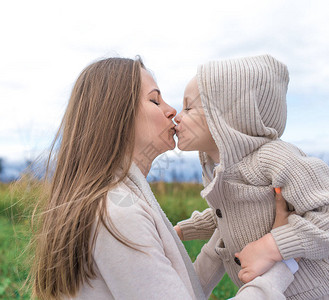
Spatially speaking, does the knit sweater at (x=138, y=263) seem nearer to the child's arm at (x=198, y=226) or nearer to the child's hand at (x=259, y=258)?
the child's hand at (x=259, y=258)

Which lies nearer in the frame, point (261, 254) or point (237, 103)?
point (261, 254)

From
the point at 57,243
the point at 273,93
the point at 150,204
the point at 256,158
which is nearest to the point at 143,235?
the point at 150,204

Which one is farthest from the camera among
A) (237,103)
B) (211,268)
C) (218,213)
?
(211,268)

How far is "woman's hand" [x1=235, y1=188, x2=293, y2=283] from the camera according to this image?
6.08 feet

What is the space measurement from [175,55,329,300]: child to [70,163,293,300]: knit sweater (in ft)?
0.78

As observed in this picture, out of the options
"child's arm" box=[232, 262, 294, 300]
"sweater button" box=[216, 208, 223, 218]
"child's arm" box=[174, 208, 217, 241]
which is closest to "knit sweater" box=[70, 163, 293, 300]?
"child's arm" box=[232, 262, 294, 300]

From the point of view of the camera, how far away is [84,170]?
1.77 m

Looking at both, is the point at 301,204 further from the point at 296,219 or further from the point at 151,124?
the point at 151,124

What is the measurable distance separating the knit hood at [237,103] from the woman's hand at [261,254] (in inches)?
10.9

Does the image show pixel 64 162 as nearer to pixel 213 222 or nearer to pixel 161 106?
pixel 161 106

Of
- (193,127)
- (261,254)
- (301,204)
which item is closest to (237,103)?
(193,127)

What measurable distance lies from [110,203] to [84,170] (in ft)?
0.78

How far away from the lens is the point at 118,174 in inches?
71.1

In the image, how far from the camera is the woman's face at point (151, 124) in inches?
76.0
